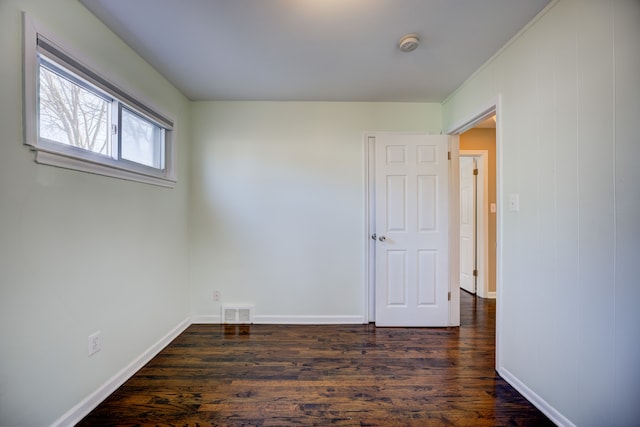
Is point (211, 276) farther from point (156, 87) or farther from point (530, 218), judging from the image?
point (530, 218)

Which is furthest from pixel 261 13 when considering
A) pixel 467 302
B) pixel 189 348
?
pixel 467 302

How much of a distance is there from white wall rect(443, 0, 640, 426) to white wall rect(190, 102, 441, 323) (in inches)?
51.9

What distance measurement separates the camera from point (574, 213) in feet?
4.34

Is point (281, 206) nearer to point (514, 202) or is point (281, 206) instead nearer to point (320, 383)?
point (320, 383)

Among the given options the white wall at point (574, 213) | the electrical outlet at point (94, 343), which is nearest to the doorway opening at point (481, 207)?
the white wall at point (574, 213)

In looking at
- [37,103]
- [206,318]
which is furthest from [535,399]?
[37,103]

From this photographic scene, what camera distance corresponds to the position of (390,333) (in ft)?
8.29

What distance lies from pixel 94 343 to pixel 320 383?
1448 mm

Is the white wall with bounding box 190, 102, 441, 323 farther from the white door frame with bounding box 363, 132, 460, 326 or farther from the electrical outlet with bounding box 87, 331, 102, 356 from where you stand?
the electrical outlet with bounding box 87, 331, 102, 356

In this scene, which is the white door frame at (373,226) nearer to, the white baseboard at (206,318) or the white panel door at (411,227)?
the white panel door at (411,227)

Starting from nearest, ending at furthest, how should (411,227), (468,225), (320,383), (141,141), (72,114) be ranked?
(72,114) → (320,383) → (141,141) → (411,227) → (468,225)

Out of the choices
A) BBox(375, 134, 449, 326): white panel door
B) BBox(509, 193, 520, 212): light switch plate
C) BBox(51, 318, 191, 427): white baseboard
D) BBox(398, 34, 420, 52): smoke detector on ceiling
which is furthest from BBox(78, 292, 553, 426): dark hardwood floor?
BBox(398, 34, 420, 52): smoke detector on ceiling

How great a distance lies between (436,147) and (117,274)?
298 cm

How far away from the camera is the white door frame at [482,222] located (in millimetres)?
3623
